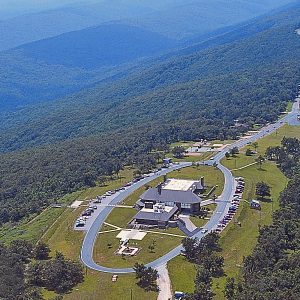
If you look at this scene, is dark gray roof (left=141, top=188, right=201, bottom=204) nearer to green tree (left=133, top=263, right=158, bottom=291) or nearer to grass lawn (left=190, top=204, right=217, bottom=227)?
grass lawn (left=190, top=204, right=217, bottom=227)

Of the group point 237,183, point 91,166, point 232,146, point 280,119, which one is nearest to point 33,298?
point 237,183

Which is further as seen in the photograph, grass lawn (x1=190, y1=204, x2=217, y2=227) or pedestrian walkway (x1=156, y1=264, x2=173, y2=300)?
grass lawn (x1=190, y1=204, x2=217, y2=227)

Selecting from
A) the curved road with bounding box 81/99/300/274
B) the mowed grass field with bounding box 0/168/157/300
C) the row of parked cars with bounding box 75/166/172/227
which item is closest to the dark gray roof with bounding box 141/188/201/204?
the curved road with bounding box 81/99/300/274

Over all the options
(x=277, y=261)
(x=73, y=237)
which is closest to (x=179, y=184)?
(x=73, y=237)

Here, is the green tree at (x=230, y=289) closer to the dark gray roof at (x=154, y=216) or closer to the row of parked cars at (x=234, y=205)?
the row of parked cars at (x=234, y=205)

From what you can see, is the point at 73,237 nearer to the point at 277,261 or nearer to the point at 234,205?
the point at 234,205

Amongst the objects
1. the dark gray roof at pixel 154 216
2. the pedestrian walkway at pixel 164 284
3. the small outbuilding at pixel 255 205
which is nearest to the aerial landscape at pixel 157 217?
the pedestrian walkway at pixel 164 284

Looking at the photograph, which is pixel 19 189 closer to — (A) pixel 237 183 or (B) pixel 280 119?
(A) pixel 237 183
